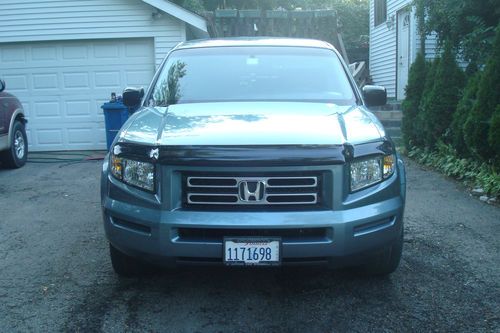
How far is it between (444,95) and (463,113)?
1007mm

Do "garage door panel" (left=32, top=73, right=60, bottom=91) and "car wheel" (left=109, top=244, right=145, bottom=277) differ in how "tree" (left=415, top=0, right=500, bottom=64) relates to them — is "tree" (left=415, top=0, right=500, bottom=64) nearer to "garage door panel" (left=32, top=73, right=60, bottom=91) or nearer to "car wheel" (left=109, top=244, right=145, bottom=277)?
"car wheel" (left=109, top=244, right=145, bottom=277)

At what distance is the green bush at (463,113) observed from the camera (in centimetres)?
821

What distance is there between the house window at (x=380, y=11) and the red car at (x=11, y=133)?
476 inches

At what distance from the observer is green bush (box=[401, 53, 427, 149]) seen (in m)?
10.6

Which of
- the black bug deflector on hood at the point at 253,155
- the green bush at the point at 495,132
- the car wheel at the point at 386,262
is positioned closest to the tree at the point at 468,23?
the green bush at the point at 495,132

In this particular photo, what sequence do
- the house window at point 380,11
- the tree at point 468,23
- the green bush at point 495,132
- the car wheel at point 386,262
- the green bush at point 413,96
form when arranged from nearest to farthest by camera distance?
1. the car wheel at point 386,262
2. the green bush at point 495,132
3. the tree at point 468,23
4. the green bush at point 413,96
5. the house window at point 380,11

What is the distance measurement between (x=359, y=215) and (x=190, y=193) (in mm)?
1027

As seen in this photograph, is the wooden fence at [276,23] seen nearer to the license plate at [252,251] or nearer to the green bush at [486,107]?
the green bush at [486,107]

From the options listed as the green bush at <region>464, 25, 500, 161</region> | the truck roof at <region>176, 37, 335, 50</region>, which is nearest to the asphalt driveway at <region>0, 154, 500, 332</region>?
the green bush at <region>464, 25, 500, 161</region>

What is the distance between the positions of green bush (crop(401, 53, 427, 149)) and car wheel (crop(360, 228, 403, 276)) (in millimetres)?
6527

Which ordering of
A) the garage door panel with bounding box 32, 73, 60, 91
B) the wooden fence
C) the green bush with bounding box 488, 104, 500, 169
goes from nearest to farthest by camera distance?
the green bush with bounding box 488, 104, 500, 169
the garage door panel with bounding box 32, 73, 60, 91
the wooden fence

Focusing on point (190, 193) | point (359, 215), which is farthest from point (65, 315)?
point (359, 215)

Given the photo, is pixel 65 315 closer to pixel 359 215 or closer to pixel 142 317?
pixel 142 317

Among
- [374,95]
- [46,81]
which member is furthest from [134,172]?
[46,81]
